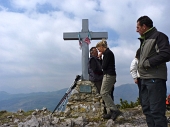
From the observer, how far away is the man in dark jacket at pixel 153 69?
316 centimetres

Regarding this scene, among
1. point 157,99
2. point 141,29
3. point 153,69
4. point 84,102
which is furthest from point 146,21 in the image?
point 84,102

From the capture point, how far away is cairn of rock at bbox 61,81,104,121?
673cm

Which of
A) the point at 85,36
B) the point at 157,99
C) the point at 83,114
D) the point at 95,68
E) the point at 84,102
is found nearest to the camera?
the point at 157,99

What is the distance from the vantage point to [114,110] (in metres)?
5.88

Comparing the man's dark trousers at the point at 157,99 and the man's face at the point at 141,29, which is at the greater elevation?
the man's face at the point at 141,29

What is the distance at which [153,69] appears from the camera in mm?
3320

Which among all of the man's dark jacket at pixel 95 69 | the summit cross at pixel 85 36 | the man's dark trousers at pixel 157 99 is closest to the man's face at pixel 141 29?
the man's dark trousers at pixel 157 99

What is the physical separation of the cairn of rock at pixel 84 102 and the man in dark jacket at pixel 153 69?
3311mm

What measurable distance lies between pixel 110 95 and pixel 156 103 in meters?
2.99

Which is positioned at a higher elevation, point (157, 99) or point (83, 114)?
point (157, 99)

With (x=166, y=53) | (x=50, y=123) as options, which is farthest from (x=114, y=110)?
(x=166, y=53)

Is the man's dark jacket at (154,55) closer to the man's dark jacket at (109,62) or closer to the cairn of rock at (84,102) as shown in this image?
the man's dark jacket at (109,62)

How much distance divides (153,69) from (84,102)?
3999 millimetres

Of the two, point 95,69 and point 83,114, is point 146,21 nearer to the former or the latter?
point 95,69
